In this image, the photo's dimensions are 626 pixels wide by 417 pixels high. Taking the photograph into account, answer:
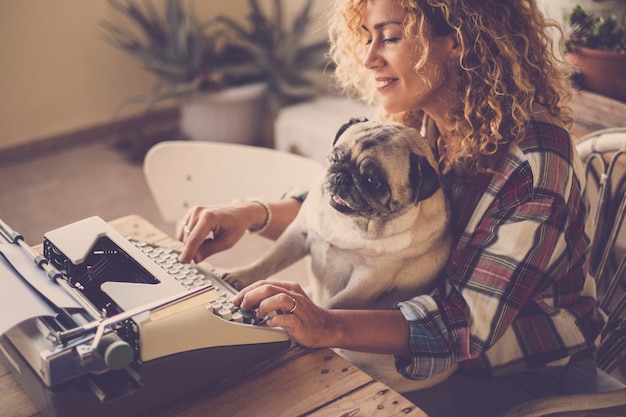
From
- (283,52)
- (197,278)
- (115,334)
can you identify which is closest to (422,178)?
(197,278)

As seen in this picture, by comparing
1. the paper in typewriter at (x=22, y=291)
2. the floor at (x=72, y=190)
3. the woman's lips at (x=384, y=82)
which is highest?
the woman's lips at (x=384, y=82)

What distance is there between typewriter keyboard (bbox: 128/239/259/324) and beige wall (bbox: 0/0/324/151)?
258 centimetres

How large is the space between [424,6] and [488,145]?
27 cm

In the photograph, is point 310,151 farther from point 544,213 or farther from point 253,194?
point 544,213

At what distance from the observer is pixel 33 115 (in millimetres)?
3549

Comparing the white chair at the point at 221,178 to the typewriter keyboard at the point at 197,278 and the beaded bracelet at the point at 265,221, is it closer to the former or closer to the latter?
the beaded bracelet at the point at 265,221

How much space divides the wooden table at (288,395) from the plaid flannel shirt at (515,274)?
18 centimetres

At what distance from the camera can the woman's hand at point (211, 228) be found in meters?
1.28

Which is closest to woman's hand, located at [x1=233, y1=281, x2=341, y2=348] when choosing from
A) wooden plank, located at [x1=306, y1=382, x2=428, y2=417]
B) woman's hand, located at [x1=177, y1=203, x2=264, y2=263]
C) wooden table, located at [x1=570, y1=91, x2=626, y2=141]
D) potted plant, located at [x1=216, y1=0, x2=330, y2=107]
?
wooden plank, located at [x1=306, y1=382, x2=428, y2=417]

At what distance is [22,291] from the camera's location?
94 cm

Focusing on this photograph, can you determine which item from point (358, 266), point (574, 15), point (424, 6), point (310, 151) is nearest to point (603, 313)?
point (358, 266)

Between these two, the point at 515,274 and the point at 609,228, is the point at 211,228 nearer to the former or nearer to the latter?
the point at 515,274

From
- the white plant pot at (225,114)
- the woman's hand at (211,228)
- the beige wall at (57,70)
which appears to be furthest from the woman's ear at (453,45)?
the beige wall at (57,70)

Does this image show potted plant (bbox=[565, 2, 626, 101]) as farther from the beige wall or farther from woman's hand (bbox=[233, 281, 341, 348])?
the beige wall
